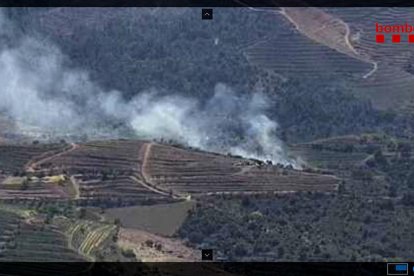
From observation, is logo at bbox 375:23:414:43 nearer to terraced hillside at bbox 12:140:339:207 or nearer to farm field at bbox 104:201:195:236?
terraced hillside at bbox 12:140:339:207

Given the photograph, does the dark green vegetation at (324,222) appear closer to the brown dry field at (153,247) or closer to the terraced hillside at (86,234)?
the brown dry field at (153,247)

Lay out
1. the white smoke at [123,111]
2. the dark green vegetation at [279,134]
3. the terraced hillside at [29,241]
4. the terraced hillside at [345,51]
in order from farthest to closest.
→ the terraced hillside at [345,51]
the white smoke at [123,111]
the dark green vegetation at [279,134]
the terraced hillside at [29,241]

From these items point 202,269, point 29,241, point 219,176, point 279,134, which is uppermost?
point 279,134

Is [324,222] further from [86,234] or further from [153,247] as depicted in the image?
[86,234]

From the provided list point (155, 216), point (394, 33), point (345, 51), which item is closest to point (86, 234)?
point (155, 216)
